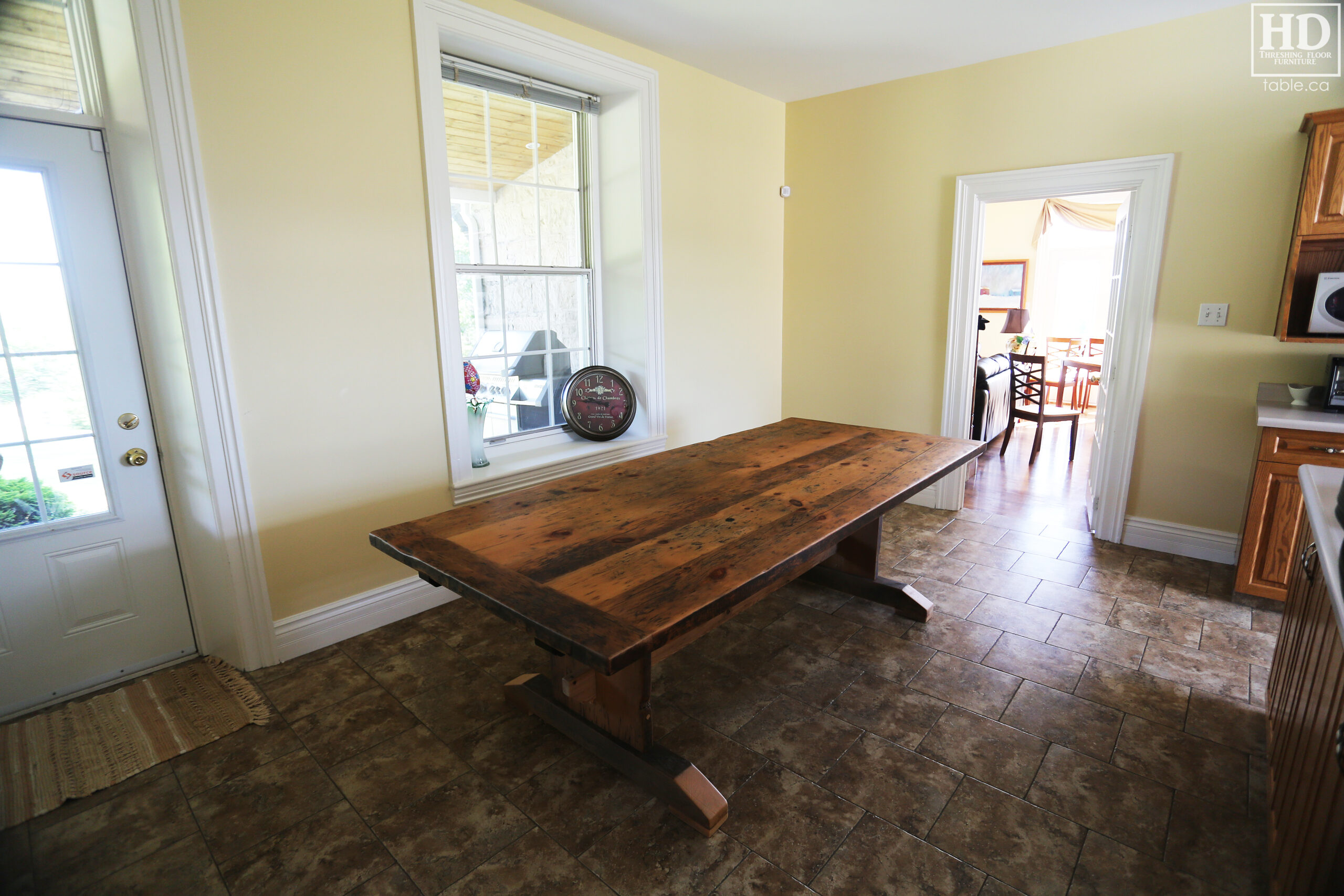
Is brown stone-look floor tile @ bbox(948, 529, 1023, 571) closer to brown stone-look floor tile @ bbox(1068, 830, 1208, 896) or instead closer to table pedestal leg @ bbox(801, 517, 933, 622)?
table pedestal leg @ bbox(801, 517, 933, 622)

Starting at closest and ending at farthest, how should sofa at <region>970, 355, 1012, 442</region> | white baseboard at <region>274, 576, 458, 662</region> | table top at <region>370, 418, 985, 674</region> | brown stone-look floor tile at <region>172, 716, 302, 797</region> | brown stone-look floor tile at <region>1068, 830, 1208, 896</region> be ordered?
table top at <region>370, 418, 985, 674</region> < brown stone-look floor tile at <region>1068, 830, 1208, 896</region> < brown stone-look floor tile at <region>172, 716, 302, 797</region> < white baseboard at <region>274, 576, 458, 662</region> < sofa at <region>970, 355, 1012, 442</region>

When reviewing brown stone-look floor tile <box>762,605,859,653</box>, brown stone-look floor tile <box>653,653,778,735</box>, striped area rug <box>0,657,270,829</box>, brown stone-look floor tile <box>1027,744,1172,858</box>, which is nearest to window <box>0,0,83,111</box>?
striped area rug <box>0,657,270,829</box>

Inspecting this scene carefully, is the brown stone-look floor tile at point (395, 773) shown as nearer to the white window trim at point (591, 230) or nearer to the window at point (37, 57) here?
the white window trim at point (591, 230)

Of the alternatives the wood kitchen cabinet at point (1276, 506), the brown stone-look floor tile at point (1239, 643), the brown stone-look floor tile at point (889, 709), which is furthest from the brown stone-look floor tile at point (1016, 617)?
A: the wood kitchen cabinet at point (1276, 506)

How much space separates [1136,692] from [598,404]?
2675 millimetres

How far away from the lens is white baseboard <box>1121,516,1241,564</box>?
340cm

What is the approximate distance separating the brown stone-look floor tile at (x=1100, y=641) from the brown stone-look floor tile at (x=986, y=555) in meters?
0.60

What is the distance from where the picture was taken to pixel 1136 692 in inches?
91.3

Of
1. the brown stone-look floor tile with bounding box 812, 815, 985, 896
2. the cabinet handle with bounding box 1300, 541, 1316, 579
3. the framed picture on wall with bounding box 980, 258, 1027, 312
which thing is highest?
the framed picture on wall with bounding box 980, 258, 1027, 312

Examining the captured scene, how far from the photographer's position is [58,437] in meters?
2.23

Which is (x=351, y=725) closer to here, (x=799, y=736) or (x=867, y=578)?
(x=799, y=736)

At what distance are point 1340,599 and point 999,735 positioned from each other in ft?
3.98

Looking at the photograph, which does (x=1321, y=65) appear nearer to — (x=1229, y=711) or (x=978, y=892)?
(x=1229, y=711)

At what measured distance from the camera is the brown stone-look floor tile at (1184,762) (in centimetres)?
185
